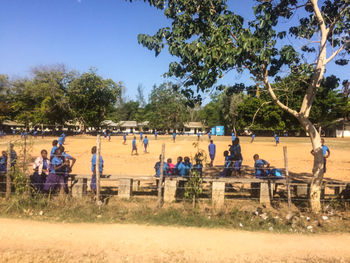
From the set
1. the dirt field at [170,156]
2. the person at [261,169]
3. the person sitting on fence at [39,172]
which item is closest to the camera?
the person sitting on fence at [39,172]

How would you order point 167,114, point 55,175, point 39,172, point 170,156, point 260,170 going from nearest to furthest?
point 55,175 < point 39,172 < point 260,170 < point 170,156 < point 167,114

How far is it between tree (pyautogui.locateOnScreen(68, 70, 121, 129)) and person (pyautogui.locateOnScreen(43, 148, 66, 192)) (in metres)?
41.0

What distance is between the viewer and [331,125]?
51500 mm

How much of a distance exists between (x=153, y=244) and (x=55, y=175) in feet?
12.0

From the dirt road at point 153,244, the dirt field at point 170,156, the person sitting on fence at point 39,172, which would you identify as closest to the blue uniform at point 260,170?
the dirt field at point 170,156

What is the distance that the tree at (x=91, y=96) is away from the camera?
151 feet

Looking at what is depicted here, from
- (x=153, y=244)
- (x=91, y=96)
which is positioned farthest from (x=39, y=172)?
(x=91, y=96)

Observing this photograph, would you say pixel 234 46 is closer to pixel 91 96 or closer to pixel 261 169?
pixel 261 169

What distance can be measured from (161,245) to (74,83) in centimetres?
4569

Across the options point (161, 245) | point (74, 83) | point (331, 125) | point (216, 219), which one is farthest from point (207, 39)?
point (331, 125)

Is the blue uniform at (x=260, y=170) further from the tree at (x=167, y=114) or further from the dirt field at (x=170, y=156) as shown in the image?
the tree at (x=167, y=114)

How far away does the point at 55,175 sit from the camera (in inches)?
276

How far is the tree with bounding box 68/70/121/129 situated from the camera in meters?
46.0

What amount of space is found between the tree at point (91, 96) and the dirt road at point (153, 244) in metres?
43.3
